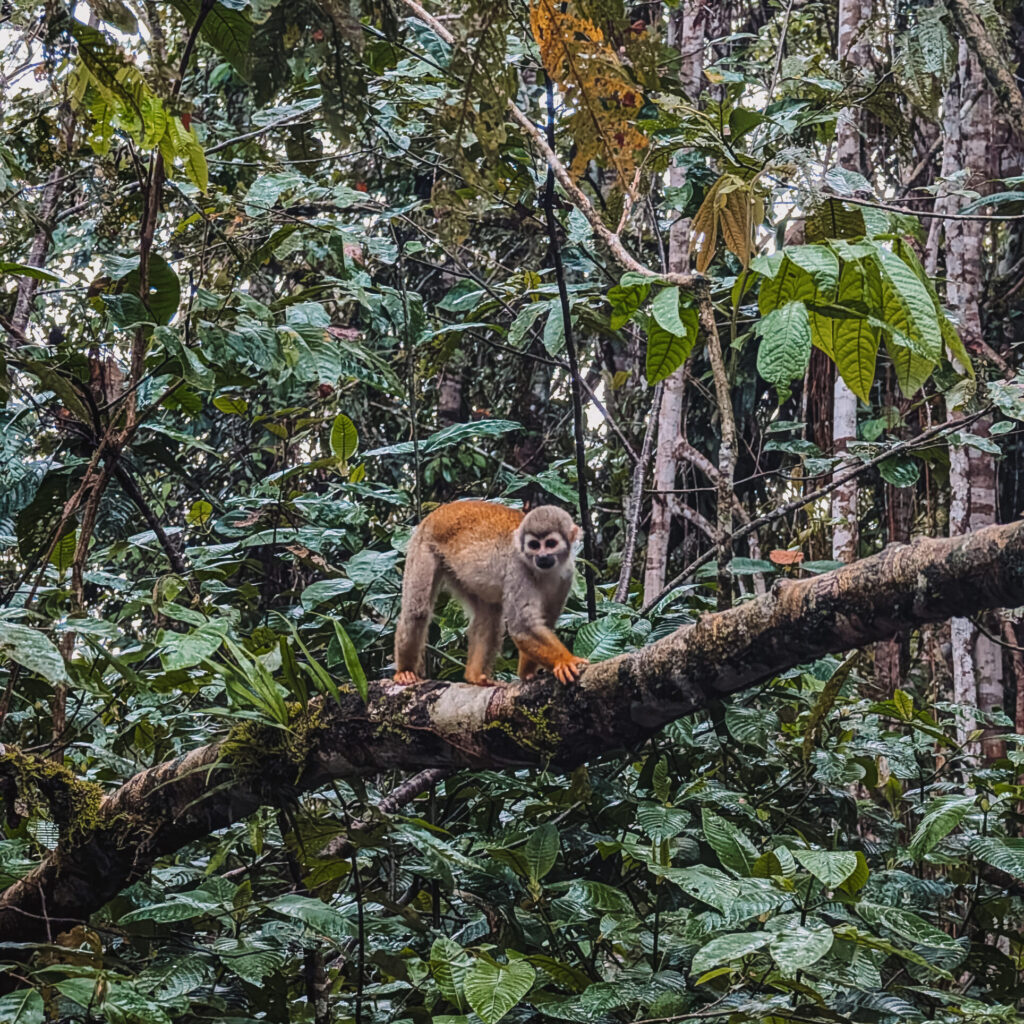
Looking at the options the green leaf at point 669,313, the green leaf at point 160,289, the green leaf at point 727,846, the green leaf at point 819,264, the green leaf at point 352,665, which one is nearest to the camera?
the green leaf at point 819,264

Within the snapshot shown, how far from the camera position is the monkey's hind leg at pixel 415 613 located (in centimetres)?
355

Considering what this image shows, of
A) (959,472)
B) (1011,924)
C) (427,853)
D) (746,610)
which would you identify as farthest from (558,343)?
(959,472)

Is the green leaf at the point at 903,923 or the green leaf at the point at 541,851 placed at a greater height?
the green leaf at the point at 541,851

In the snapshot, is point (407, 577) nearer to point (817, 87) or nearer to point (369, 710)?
point (369, 710)

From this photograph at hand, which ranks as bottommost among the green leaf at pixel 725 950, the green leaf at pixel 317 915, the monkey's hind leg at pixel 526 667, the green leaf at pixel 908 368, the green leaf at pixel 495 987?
the green leaf at pixel 495 987

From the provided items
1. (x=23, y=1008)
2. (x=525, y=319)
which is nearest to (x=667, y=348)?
(x=525, y=319)

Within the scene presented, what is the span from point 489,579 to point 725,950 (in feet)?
6.59

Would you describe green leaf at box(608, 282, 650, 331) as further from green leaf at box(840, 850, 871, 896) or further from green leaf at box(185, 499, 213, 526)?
green leaf at box(185, 499, 213, 526)

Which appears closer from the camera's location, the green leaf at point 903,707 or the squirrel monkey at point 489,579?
the green leaf at point 903,707

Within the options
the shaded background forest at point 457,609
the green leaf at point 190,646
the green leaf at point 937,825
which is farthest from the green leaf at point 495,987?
the green leaf at point 937,825

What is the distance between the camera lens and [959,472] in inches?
211

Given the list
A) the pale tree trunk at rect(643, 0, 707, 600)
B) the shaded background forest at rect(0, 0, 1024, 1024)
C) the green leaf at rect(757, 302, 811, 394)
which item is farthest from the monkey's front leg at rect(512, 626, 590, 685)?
the pale tree trunk at rect(643, 0, 707, 600)

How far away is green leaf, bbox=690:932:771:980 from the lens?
1803 mm

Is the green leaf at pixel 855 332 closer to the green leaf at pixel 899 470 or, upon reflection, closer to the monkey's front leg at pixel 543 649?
the monkey's front leg at pixel 543 649
